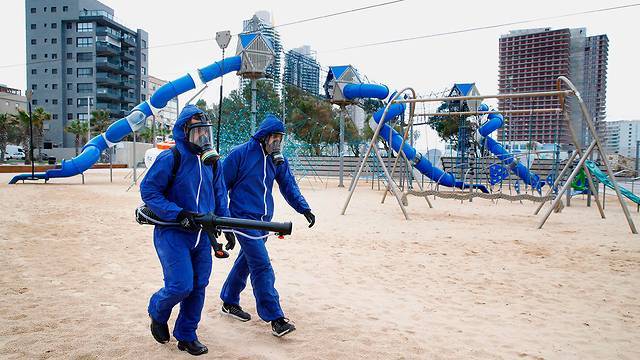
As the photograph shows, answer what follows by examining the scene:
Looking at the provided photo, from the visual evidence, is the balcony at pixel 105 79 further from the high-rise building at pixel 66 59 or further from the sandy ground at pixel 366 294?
the sandy ground at pixel 366 294

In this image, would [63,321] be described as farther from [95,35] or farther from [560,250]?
[95,35]

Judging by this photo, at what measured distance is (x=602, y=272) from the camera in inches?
245

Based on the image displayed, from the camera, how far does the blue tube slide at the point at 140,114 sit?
2042 cm

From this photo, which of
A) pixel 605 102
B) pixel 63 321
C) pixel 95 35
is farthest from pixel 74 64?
pixel 63 321

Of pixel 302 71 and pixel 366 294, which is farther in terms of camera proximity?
pixel 302 71

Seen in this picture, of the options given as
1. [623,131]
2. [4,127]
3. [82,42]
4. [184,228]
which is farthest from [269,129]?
[82,42]

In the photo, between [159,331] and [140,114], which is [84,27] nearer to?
[140,114]

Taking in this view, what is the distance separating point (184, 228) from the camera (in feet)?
11.1

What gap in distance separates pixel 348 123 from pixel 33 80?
46891mm

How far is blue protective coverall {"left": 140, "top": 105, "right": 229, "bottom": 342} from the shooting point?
129 inches

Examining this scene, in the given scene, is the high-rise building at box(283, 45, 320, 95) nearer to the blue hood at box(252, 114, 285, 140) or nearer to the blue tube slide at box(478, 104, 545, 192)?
the blue tube slide at box(478, 104, 545, 192)

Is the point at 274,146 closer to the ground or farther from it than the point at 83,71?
closer to the ground

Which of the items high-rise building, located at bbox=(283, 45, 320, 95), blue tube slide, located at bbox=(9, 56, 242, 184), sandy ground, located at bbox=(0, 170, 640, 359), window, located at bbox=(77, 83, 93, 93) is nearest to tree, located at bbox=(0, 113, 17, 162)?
window, located at bbox=(77, 83, 93, 93)

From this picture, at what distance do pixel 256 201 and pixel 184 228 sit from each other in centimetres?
82
